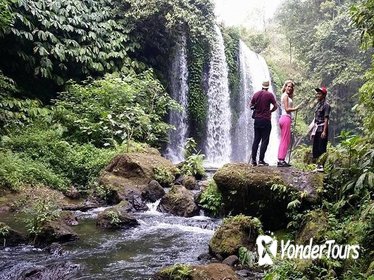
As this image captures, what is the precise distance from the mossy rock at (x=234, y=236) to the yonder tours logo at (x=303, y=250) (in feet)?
0.74

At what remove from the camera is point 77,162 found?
34.8 ft

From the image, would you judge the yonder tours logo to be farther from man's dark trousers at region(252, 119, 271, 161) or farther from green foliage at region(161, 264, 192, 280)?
man's dark trousers at region(252, 119, 271, 161)

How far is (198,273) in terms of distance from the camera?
4254mm

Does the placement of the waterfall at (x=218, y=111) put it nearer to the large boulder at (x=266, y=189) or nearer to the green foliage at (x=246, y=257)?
the large boulder at (x=266, y=189)

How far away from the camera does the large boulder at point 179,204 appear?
26.3ft

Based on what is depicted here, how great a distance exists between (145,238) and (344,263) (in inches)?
136

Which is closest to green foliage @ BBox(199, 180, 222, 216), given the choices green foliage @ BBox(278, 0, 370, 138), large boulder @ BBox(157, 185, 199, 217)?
large boulder @ BBox(157, 185, 199, 217)

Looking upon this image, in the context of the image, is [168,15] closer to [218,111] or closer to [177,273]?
[218,111]

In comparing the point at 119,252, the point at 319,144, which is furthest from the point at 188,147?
the point at 119,252

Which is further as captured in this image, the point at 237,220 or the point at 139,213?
the point at 139,213

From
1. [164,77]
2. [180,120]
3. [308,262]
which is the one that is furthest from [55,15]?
[308,262]

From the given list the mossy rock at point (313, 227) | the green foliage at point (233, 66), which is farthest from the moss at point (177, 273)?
the green foliage at point (233, 66)

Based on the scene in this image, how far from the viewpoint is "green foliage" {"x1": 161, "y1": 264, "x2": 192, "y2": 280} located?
4250 mm

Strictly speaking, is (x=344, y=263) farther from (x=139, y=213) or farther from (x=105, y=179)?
(x=105, y=179)
